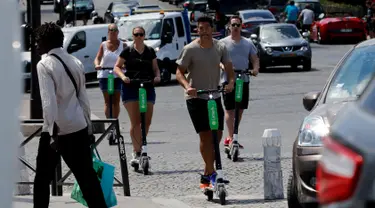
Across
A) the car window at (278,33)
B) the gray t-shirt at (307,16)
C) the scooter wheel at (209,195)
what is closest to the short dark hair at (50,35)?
the scooter wheel at (209,195)

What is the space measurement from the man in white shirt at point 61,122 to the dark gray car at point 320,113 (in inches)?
63.3

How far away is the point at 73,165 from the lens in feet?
29.3

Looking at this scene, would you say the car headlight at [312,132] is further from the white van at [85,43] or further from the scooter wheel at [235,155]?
the white van at [85,43]

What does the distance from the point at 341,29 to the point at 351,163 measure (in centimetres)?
4127

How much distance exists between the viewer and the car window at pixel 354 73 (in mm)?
9594

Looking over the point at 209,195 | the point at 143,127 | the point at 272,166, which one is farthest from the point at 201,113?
the point at 143,127

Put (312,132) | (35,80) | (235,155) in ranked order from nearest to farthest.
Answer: (312,132) → (235,155) → (35,80)

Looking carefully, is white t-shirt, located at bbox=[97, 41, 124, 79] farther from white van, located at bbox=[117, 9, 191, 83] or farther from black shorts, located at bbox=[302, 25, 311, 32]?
black shorts, located at bbox=[302, 25, 311, 32]

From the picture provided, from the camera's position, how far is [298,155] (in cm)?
885

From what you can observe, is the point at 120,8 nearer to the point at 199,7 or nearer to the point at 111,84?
the point at 199,7

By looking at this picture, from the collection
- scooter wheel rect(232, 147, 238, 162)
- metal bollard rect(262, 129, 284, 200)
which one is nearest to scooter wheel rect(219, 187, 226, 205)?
metal bollard rect(262, 129, 284, 200)

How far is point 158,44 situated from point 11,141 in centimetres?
2596

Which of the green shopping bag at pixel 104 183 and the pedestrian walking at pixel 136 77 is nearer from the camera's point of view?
the green shopping bag at pixel 104 183

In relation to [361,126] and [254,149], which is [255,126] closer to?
[254,149]
